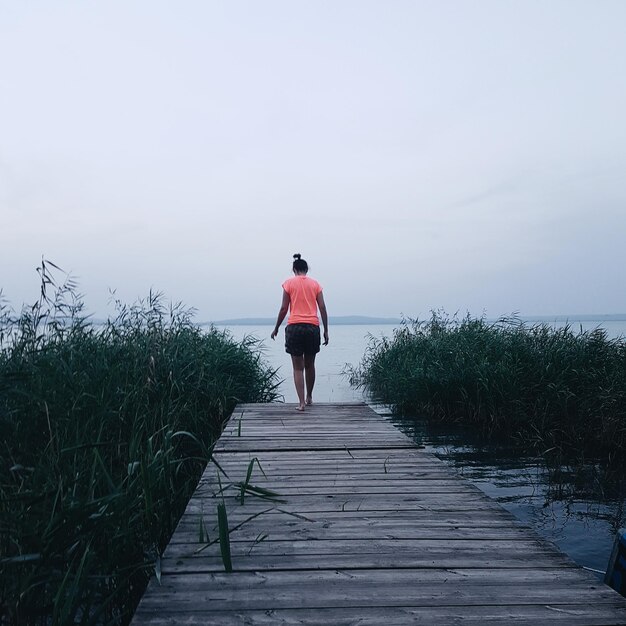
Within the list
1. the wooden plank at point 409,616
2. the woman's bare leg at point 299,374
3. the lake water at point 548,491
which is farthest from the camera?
the woman's bare leg at point 299,374

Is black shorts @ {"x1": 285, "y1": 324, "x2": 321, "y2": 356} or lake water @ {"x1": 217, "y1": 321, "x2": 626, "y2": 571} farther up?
black shorts @ {"x1": 285, "y1": 324, "x2": 321, "y2": 356}

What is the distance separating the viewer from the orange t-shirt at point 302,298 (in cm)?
668

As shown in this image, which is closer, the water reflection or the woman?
the water reflection

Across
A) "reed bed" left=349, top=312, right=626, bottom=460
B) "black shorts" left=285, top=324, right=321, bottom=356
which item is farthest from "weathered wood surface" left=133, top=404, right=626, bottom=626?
"reed bed" left=349, top=312, right=626, bottom=460

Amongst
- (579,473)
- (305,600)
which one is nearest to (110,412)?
(305,600)

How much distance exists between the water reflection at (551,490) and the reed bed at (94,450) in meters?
3.01

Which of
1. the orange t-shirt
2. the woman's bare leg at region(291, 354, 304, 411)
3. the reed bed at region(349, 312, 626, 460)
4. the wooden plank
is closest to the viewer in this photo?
the wooden plank

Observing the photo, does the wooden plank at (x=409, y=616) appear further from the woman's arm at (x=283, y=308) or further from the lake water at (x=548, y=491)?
the woman's arm at (x=283, y=308)

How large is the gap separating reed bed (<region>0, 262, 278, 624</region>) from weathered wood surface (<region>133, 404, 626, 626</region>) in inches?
11.0

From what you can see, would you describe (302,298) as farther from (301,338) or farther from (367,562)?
(367,562)

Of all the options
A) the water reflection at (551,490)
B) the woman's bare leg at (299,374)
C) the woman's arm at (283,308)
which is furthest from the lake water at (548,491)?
the woman's arm at (283,308)

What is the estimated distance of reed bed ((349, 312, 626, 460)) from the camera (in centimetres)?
701

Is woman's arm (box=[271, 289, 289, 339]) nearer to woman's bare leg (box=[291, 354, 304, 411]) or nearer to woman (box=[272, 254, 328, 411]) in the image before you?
woman (box=[272, 254, 328, 411])

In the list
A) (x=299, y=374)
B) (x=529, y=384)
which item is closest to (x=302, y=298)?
(x=299, y=374)
